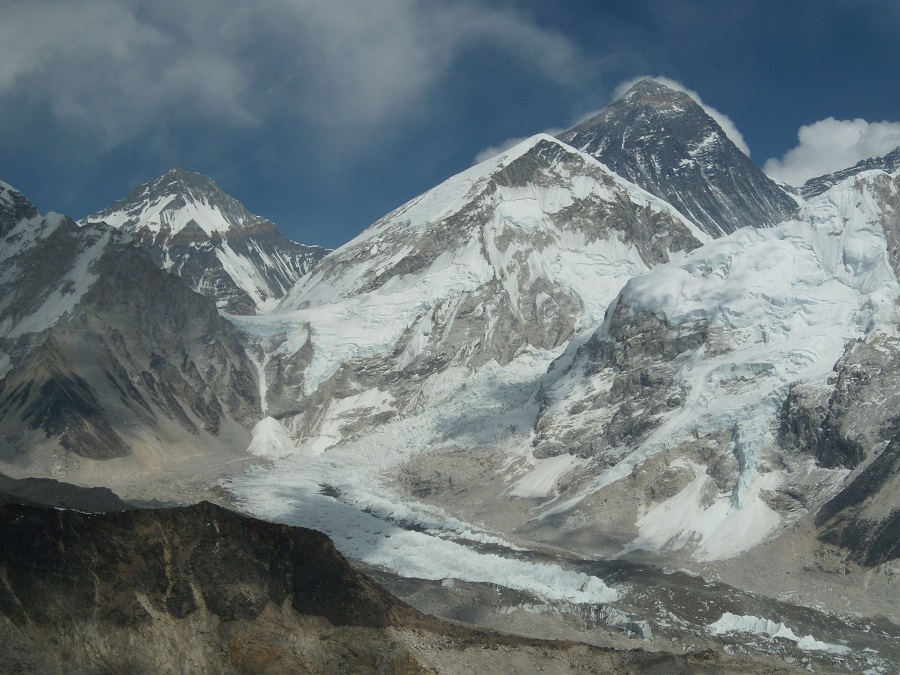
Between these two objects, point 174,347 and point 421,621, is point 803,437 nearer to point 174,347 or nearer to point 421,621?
point 421,621

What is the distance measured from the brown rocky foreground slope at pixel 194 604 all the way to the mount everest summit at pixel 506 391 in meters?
42.5

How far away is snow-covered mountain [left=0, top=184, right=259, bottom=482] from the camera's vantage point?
128125mm

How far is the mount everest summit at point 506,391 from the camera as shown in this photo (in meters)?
97.2

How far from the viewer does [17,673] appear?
109 feet

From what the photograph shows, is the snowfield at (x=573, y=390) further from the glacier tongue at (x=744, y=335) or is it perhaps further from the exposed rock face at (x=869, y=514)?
the exposed rock face at (x=869, y=514)

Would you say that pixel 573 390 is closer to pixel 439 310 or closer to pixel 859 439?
pixel 439 310

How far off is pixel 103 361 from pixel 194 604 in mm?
118371

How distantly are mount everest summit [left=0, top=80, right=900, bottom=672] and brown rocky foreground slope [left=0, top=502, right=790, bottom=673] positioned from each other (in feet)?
139

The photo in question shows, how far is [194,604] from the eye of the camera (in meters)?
38.1

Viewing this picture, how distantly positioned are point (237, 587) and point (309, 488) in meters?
85.2

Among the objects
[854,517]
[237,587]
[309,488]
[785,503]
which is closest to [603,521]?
[785,503]

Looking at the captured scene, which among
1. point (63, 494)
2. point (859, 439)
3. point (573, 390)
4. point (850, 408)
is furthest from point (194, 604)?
point (573, 390)

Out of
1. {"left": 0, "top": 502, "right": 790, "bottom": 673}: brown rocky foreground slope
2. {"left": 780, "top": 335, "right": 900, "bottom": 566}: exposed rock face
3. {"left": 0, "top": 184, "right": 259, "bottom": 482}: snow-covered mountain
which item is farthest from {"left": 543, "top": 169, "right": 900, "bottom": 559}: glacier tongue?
{"left": 0, "top": 502, "right": 790, "bottom": 673}: brown rocky foreground slope

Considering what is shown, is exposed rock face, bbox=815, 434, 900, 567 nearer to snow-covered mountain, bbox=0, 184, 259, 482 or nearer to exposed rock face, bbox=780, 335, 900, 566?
exposed rock face, bbox=780, 335, 900, 566
